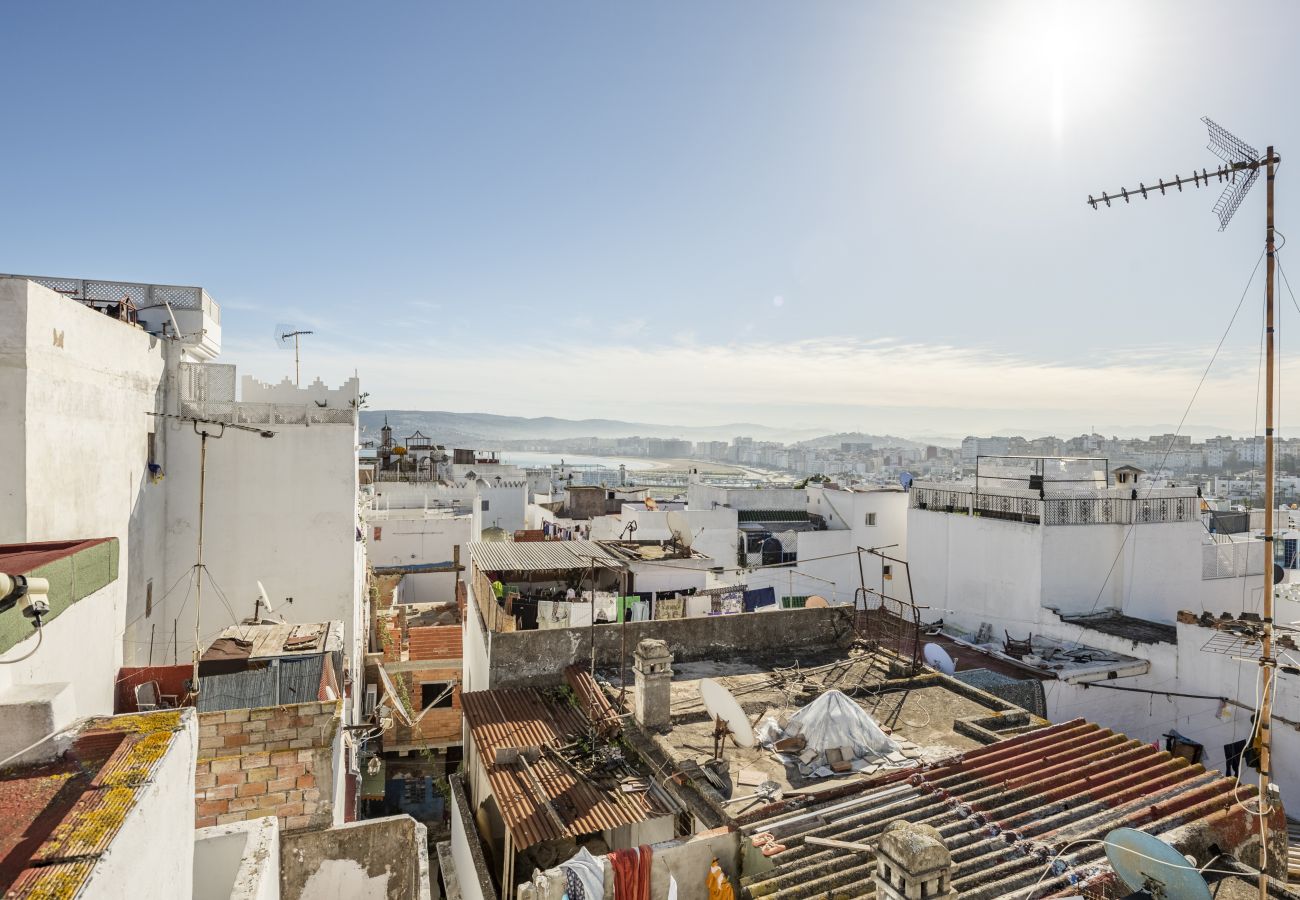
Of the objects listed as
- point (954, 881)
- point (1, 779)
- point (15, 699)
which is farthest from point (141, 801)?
point (954, 881)

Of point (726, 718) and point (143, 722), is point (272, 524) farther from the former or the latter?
point (143, 722)

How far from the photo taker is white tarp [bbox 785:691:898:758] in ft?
29.9

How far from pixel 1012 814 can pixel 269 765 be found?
8393 millimetres

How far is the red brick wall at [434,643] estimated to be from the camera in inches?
817

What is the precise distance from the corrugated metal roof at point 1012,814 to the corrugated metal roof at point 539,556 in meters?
8.26

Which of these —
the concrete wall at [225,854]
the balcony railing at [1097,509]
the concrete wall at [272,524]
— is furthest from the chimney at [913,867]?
the balcony railing at [1097,509]

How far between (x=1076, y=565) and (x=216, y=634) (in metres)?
23.9

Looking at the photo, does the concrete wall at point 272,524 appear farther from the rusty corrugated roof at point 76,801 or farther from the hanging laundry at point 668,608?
the rusty corrugated roof at point 76,801

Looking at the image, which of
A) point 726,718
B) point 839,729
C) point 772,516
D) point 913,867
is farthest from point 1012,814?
point 772,516

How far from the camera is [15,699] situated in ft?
11.9

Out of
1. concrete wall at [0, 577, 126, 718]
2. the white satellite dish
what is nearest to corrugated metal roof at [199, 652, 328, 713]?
concrete wall at [0, 577, 126, 718]

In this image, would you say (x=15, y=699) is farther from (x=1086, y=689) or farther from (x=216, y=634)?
(x=1086, y=689)

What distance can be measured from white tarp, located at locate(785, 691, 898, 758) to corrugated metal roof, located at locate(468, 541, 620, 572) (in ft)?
22.1

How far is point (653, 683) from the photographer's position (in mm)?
10055
